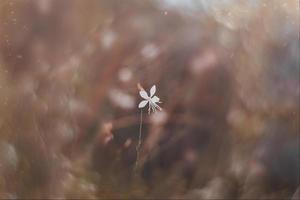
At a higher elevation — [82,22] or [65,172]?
[82,22]

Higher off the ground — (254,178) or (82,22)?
(82,22)

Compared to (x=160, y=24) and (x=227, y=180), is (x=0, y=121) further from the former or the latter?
(x=227, y=180)

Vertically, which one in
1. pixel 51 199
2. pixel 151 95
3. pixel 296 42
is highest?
pixel 296 42

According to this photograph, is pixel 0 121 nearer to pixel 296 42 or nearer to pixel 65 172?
pixel 65 172

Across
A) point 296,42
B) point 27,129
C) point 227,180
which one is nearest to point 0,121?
point 27,129

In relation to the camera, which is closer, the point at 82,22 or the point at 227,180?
the point at 82,22

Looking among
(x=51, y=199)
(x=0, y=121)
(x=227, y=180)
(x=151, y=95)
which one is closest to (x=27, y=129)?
(x=0, y=121)
